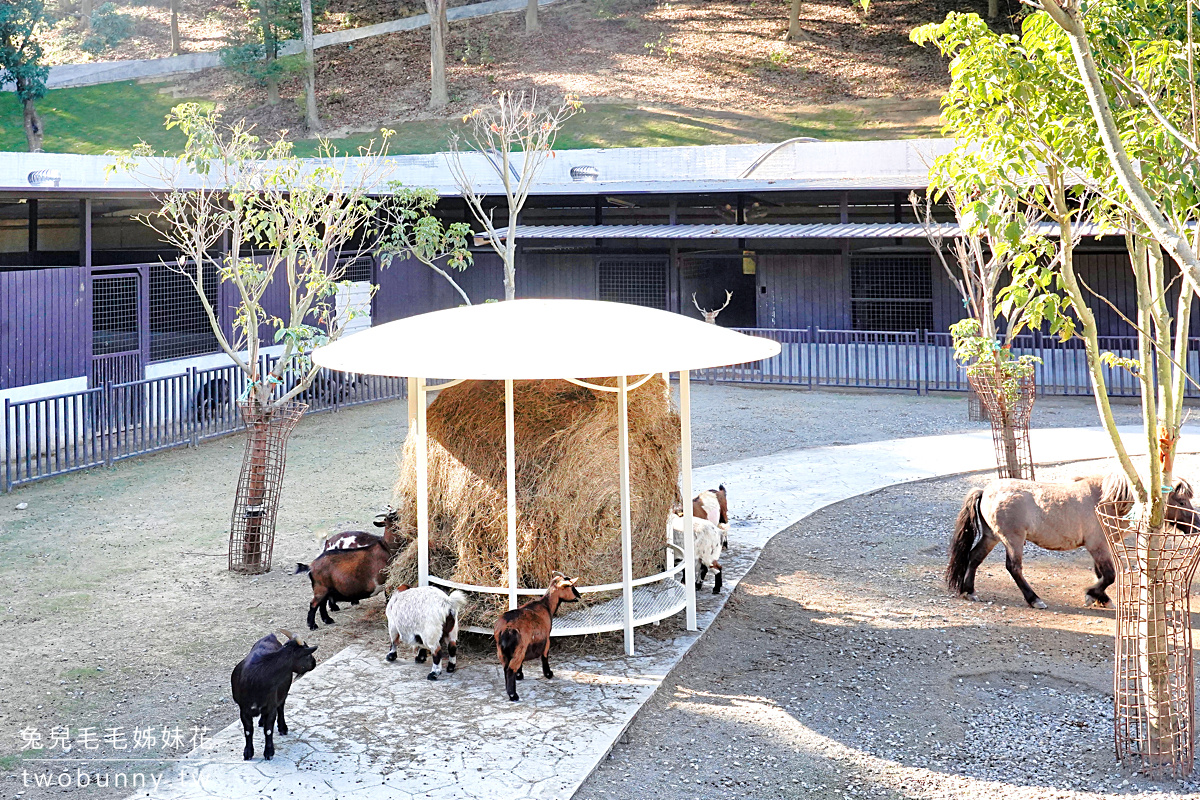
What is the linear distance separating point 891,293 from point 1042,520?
49.7ft

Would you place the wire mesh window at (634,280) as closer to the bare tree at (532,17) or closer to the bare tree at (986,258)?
the bare tree at (986,258)

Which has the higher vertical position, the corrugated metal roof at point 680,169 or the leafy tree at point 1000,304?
the corrugated metal roof at point 680,169

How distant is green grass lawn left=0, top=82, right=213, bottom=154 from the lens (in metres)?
42.5

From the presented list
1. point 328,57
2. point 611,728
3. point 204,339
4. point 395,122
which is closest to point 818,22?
point 395,122

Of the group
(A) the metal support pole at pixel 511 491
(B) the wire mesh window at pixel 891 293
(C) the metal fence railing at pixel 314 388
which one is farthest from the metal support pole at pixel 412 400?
(B) the wire mesh window at pixel 891 293

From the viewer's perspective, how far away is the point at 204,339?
20.7 meters

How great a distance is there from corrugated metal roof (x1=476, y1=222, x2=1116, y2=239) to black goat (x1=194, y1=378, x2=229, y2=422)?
875cm

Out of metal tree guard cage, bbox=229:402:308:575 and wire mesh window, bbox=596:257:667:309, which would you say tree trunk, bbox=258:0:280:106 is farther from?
metal tree guard cage, bbox=229:402:308:575

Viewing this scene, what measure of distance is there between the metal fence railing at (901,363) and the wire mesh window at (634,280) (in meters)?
3.40

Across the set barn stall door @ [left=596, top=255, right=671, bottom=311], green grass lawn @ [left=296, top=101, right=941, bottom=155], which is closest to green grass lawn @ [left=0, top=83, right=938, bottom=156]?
green grass lawn @ [left=296, top=101, right=941, bottom=155]

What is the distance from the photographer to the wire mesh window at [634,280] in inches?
1006

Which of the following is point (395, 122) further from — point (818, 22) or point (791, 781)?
point (791, 781)

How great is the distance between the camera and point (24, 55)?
38.5 meters

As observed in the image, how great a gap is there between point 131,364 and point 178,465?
11.9 feet
